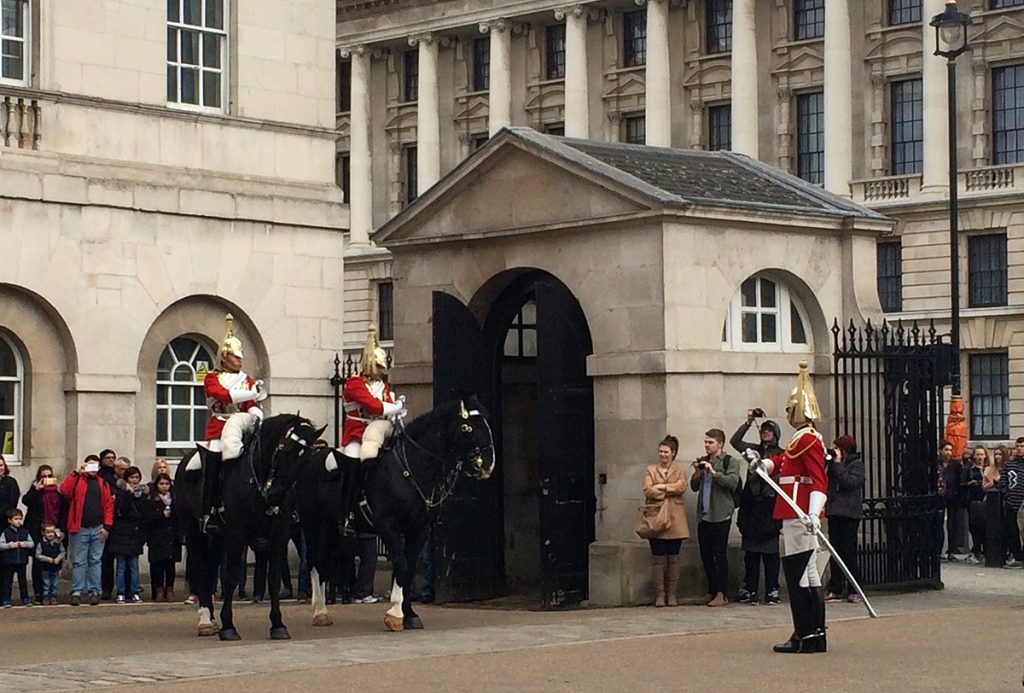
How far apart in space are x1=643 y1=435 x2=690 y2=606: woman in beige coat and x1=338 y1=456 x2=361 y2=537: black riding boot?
9.95 feet

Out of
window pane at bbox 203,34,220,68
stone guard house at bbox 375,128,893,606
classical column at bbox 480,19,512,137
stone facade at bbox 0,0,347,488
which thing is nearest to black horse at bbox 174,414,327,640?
stone guard house at bbox 375,128,893,606

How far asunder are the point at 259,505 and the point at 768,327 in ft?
21.7

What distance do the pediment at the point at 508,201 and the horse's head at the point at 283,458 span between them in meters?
4.75

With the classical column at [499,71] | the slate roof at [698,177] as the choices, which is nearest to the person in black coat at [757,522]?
the slate roof at [698,177]

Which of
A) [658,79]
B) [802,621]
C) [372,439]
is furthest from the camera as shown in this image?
[658,79]

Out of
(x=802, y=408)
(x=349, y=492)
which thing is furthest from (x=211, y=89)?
(x=802, y=408)

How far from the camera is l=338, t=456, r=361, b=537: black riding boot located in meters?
20.1

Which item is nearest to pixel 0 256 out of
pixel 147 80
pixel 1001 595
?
pixel 147 80

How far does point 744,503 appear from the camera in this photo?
21.6m

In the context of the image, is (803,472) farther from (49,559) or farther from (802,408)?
(49,559)

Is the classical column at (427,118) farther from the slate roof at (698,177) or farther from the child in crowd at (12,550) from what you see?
the child in crowd at (12,550)

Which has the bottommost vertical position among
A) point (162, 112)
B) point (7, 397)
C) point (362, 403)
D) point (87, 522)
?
point (87, 522)

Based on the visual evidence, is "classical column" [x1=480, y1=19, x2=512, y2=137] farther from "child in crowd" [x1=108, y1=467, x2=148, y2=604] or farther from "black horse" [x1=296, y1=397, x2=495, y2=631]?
"black horse" [x1=296, y1=397, x2=495, y2=631]

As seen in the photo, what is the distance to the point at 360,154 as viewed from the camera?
79562 millimetres
